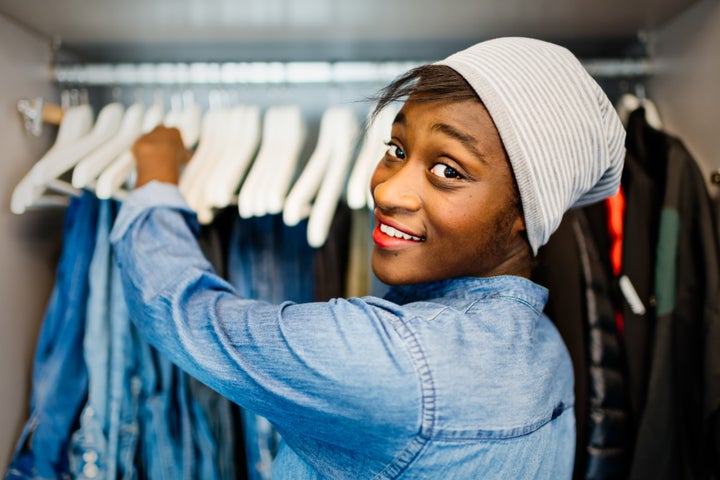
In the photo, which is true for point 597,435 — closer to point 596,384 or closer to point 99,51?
point 596,384

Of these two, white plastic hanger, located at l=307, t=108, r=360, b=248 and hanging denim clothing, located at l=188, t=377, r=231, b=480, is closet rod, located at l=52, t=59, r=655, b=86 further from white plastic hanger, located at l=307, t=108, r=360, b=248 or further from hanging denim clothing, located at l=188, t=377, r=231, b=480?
hanging denim clothing, located at l=188, t=377, r=231, b=480

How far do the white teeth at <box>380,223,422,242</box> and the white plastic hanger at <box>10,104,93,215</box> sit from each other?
0.59 meters

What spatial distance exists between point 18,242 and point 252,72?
540 millimetres

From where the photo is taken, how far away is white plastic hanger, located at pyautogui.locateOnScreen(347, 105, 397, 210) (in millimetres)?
815

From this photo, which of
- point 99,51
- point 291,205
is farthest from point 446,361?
point 99,51

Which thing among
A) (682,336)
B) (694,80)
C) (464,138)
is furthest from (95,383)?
(694,80)

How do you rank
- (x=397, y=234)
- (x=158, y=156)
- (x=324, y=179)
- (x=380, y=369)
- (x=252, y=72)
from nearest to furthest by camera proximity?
(x=380, y=369), (x=397, y=234), (x=158, y=156), (x=324, y=179), (x=252, y=72)

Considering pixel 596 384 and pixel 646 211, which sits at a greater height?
pixel 646 211

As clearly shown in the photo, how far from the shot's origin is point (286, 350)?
0.50 metres

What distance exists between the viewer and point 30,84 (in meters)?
0.95

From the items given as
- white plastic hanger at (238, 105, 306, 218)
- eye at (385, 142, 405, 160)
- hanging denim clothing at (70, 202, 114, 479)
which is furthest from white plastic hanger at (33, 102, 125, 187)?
eye at (385, 142, 405, 160)

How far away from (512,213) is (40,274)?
35.7 inches

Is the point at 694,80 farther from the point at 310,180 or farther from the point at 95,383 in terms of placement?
the point at 95,383

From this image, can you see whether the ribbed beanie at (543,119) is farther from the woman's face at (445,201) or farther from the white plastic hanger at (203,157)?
the white plastic hanger at (203,157)
